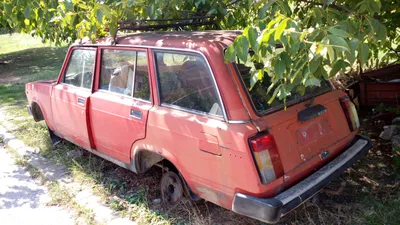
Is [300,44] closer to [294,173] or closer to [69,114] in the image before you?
[294,173]

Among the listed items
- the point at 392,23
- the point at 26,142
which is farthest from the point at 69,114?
the point at 392,23

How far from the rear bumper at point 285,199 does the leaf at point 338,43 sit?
1.25 meters

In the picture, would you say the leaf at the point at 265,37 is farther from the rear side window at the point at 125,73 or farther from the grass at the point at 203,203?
the grass at the point at 203,203

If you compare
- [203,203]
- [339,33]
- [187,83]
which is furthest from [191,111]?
[339,33]

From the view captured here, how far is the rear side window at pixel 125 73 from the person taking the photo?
3586 millimetres

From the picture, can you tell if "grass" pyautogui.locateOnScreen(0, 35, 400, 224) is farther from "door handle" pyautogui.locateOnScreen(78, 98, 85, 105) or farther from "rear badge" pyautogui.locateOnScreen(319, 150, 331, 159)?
"door handle" pyautogui.locateOnScreen(78, 98, 85, 105)

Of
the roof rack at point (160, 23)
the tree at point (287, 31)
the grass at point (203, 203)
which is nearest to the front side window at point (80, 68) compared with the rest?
the tree at point (287, 31)

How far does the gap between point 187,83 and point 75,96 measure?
1789mm

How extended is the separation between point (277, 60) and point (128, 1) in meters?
1.72

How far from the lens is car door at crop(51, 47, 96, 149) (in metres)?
4.29

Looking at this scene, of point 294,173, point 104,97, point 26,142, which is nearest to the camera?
point 294,173

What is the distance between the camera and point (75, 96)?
437cm

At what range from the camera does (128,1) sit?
132 inches

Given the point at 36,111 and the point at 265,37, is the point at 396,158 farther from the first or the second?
the point at 36,111
